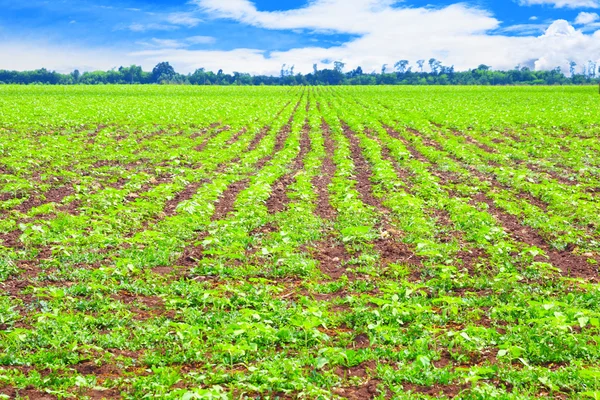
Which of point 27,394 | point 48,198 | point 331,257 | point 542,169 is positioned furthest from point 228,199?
point 542,169

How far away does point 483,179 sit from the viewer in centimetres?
1673

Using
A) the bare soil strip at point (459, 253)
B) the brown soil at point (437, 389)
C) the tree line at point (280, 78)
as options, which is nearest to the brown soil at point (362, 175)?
the bare soil strip at point (459, 253)

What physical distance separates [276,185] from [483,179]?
739cm

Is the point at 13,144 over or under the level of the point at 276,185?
over

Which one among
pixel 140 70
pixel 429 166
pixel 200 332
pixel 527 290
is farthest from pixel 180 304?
pixel 140 70

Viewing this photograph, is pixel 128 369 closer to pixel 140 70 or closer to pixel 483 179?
pixel 483 179

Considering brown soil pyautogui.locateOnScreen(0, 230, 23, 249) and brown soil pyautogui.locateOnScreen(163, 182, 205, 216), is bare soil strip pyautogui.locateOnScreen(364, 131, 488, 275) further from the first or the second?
brown soil pyautogui.locateOnScreen(0, 230, 23, 249)

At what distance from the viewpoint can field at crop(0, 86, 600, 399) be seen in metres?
5.68

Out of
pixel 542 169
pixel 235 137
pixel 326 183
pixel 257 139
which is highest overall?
pixel 235 137

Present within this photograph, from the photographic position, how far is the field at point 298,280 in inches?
224

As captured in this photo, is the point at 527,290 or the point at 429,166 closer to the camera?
the point at 527,290

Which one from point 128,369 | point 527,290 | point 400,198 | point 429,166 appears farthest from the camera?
point 429,166

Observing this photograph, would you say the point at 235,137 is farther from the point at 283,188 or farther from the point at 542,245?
the point at 542,245

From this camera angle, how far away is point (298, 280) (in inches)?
343
